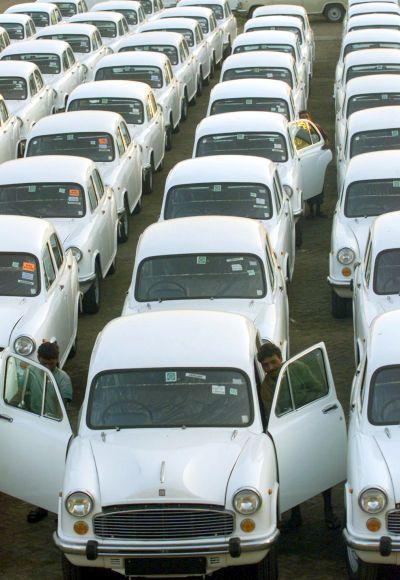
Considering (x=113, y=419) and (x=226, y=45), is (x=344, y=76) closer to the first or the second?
(x=226, y=45)

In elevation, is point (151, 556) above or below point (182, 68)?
above

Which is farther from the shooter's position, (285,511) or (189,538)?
(285,511)

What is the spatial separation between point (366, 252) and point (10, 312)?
3501 mm

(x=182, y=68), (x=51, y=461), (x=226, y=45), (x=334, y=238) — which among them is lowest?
(x=226, y=45)

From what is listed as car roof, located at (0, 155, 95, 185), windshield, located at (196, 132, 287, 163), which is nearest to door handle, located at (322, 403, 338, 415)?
car roof, located at (0, 155, 95, 185)

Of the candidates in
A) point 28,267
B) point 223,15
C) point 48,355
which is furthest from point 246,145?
point 223,15

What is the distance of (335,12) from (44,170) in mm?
26190

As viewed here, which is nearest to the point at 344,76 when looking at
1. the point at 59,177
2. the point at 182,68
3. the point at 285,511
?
the point at 182,68

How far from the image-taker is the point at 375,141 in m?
19.9

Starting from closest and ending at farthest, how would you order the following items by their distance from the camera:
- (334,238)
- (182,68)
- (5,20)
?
1. (334,238)
2. (182,68)
3. (5,20)

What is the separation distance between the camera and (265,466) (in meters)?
10.8

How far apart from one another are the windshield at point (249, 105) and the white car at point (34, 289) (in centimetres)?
644

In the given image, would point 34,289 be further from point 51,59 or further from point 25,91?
point 51,59

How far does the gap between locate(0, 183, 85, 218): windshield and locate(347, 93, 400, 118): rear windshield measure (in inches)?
235
